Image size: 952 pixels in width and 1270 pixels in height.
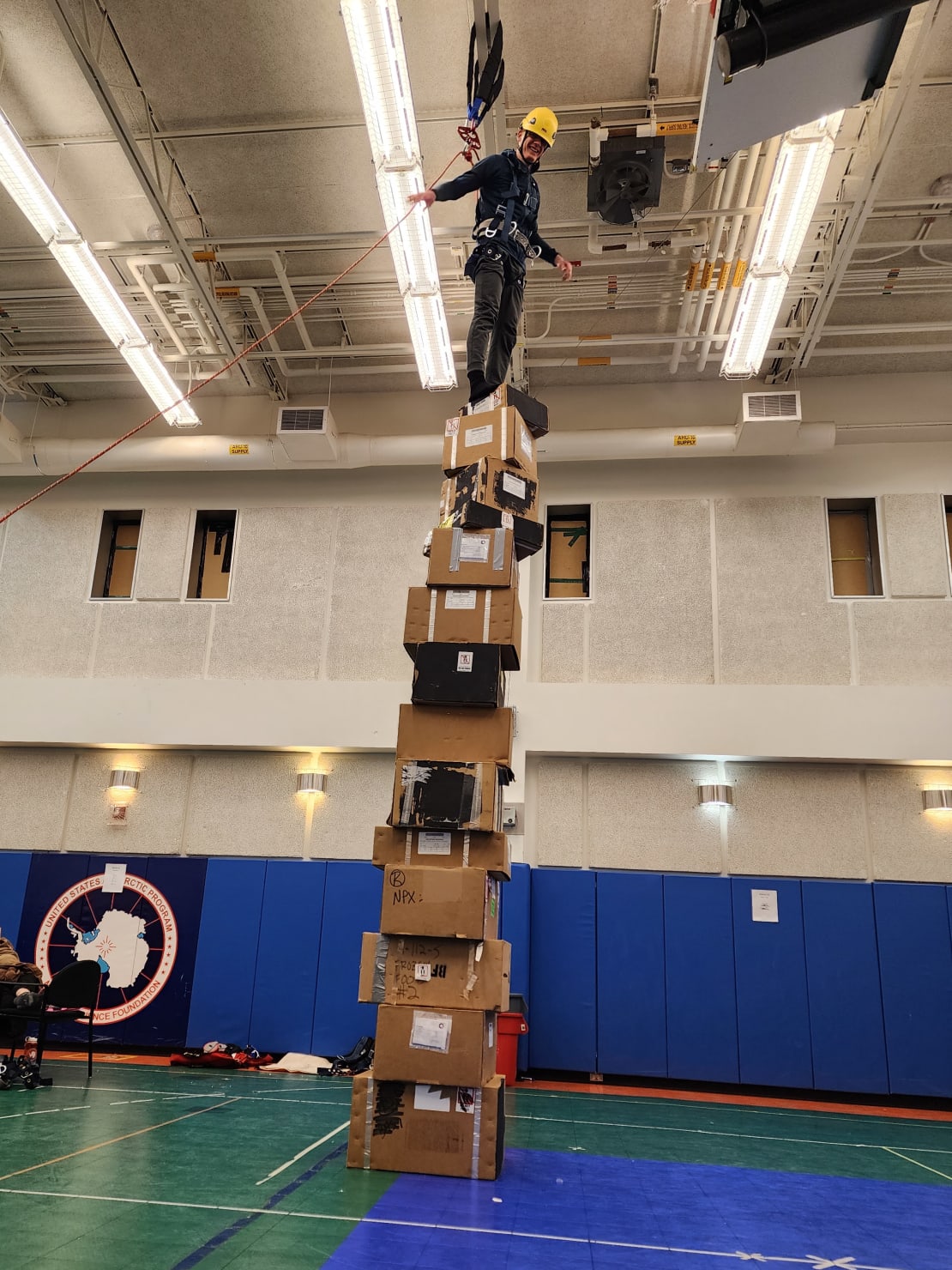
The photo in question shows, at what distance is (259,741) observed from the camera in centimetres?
955

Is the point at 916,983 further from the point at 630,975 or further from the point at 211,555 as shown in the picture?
the point at 211,555

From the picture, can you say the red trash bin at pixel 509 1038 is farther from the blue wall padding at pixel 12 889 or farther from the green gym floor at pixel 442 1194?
the blue wall padding at pixel 12 889

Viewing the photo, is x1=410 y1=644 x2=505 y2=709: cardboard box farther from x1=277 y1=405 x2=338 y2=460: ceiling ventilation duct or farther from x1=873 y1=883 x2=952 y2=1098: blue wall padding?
x1=873 y1=883 x2=952 y2=1098: blue wall padding

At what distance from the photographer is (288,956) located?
9.07 meters

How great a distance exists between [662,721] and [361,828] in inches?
131

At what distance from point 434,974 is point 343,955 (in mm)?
5014

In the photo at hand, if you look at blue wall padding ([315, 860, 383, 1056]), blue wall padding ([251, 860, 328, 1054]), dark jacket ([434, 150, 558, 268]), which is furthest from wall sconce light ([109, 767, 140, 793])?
dark jacket ([434, 150, 558, 268])

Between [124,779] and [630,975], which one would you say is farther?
[124,779]

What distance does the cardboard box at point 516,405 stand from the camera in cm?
Result: 515

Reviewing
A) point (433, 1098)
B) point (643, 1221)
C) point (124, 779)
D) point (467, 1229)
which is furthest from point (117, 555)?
point (643, 1221)

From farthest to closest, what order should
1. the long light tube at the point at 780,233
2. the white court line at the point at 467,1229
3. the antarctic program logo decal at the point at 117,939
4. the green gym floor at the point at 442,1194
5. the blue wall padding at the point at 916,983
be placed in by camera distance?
the antarctic program logo decal at the point at 117,939, the blue wall padding at the point at 916,983, the long light tube at the point at 780,233, the white court line at the point at 467,1229, the green gym floor at the point at 442,1194

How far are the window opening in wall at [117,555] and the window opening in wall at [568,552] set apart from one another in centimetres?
491

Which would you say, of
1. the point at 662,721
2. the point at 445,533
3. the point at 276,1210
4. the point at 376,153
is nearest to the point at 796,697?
the point at 662,721

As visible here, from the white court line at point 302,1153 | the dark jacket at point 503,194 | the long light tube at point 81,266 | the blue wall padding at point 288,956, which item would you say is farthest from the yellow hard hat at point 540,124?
the blue wall padding at point 288,956
